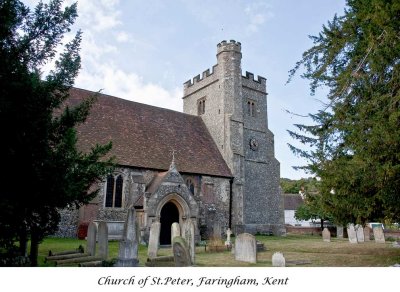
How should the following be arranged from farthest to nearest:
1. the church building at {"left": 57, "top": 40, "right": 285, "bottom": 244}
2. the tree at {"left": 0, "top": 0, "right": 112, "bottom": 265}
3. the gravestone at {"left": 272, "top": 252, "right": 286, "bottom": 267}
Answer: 1. the church building at {"left": 57, "top": 40, "right": 285, "bottom": 244}
2. the gravestone at {"left": 272, "top": 252, "right": 286, "bottom": 267}
3. the tree at {"left": 0, "top": 0, "right": 112, "bottom": 265}

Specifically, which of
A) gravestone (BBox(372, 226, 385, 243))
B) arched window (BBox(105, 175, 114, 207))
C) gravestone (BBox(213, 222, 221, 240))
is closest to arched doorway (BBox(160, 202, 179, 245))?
gravestone (BBox(213, 222, 221, 240))

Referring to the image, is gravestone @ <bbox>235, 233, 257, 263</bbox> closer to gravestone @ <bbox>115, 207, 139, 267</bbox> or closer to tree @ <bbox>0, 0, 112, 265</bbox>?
gravestone @ <bbox>115, 207, 139, 267</bbox>

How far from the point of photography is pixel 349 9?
856 centimetres

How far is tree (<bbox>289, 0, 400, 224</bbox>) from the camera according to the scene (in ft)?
18.9

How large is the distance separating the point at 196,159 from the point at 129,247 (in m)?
12.7

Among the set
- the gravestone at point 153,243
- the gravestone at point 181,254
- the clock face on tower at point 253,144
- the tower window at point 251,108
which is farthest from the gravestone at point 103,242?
the tower window at point 251,108

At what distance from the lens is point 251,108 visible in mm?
24234

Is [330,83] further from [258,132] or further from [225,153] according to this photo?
[258,132]

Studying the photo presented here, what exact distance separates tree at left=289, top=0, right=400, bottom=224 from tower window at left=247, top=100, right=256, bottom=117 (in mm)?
16022

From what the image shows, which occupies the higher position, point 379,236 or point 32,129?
point 32,129

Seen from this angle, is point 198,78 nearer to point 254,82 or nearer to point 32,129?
point 254,82

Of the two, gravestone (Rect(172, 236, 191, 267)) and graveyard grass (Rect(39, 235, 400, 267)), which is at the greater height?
gravestone (Rect(172, 236, 191, 267))

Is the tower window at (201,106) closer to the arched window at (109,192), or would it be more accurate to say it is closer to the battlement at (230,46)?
the battlement at (230,46)

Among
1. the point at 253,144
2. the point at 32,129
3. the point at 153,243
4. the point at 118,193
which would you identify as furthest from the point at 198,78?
the point at 32,129
